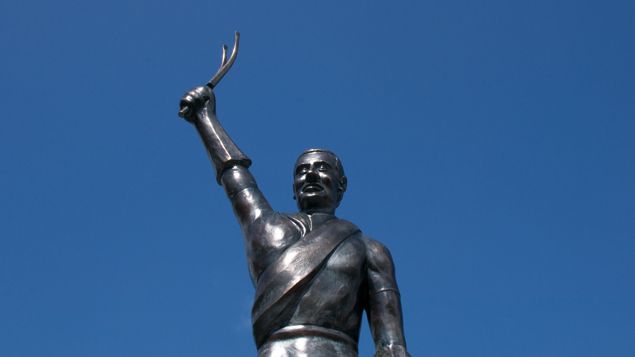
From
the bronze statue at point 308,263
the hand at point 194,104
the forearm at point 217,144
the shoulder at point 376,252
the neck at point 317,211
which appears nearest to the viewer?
the bronze statue at point 308,263

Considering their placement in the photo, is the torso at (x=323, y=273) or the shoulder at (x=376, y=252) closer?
the torso at (x=323, y=273)

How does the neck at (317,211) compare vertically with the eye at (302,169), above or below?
below

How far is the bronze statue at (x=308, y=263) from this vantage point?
6953mm

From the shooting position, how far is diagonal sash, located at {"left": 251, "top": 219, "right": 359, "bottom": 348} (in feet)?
22.9

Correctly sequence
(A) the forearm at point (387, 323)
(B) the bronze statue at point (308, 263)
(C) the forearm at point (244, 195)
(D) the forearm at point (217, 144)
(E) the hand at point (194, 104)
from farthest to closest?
1. (E) the hand at point (194, 104)
2. (D) the forearm at point (217, 144)
3. (C) the forearm at point (244, 195)
4. (A) the forearm at point (387, 323)
5. (B) the bronze statue at point (308, 263)

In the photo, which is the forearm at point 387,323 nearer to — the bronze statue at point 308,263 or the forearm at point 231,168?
the bronze statue at point 308,263

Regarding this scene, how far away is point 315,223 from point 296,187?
1.79 feet

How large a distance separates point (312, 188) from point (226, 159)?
2.63 feet

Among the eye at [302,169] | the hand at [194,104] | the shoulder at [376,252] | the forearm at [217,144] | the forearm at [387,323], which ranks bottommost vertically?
the forearm at [387,323]

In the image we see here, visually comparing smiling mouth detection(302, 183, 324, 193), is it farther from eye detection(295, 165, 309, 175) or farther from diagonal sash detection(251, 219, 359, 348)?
diagonal sash detection(251, 219, 359, 348)

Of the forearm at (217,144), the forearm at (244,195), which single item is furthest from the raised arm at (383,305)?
the forearm at (217,144)

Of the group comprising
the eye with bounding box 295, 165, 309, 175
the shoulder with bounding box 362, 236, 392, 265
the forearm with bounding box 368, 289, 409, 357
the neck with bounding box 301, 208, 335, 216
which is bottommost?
the forearm with bounding box 368, 289, 409, 357

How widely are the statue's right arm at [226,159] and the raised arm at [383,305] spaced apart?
989mm

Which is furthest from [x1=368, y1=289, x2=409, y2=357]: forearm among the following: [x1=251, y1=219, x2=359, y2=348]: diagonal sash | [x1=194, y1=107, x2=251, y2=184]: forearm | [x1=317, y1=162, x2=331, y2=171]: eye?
[x1=194, y1=107, x2=251, y2=184]: forearm
